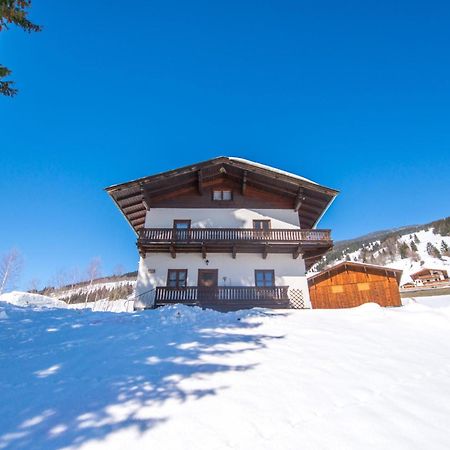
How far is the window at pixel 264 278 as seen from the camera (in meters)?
17.6

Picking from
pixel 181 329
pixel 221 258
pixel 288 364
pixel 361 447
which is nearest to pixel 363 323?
pixel 288 364

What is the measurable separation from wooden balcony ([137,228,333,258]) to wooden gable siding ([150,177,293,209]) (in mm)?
2799

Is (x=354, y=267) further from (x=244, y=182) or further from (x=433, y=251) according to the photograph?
(x=433, y=251)

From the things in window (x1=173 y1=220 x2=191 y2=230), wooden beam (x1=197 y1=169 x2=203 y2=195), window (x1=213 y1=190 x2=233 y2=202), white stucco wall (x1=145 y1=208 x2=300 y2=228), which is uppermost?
wooden beam (x1=197 y1=169 x2=203 y2=195)

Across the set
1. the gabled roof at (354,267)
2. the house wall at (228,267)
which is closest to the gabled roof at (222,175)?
the house wall at (228,267)

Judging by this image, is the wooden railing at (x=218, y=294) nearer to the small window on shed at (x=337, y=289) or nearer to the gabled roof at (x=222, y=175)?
the gabled roof at (x=222, y=175)

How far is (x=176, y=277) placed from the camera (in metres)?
17.5

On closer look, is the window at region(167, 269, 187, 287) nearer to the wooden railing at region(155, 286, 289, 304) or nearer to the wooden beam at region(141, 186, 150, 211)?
the wooden railing at region(155, 286, 289, 304)

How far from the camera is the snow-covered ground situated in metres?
3.11

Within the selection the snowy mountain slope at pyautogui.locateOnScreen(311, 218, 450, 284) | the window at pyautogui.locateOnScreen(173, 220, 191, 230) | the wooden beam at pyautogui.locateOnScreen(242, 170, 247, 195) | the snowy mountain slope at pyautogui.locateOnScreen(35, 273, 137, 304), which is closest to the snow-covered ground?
the window at pyautogui.locateOnScreen(173, 220, 191, 230)

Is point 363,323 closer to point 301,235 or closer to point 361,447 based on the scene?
point 361,447

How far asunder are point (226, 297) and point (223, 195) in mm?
7779

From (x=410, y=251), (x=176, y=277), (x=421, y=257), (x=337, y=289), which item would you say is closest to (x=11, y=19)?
(x=176, y=277)

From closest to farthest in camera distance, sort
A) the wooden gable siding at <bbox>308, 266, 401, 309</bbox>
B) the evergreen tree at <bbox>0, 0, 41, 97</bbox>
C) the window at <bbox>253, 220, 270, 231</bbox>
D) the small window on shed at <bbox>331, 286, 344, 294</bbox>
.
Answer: the evergreen tree at <bbox>0, 0, 41, 97</bbox>, the window at <bbox>253, 220, 270, 231</bbox>, the wooden gable siding at <bbox>308, 266, 401, 309</bbox>, the small window on shed at <bbox>331, 286, 344, 294</bbox>
